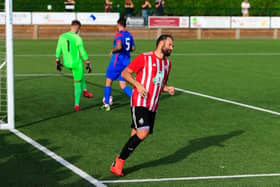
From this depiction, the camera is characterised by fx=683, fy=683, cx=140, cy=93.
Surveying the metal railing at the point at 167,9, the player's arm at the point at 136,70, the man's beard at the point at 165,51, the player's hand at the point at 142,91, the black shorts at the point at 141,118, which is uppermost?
the metal railing at the point at 167,9

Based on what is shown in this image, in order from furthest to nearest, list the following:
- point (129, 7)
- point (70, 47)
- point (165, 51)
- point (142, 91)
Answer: point (129, 7), point (70, 47), point (165, 51), point (142, 91)

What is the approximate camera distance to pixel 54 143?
11.6 m

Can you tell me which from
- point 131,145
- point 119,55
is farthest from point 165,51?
point 119,55

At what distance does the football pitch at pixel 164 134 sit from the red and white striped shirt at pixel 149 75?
103 cm

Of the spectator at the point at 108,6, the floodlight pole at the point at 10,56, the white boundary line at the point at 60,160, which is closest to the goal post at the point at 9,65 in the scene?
the floodlight pole at the point at 10,56

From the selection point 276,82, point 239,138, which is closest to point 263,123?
point 239,138

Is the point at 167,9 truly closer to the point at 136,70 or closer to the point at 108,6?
the point at 108,6

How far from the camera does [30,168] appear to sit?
9727 millimetres

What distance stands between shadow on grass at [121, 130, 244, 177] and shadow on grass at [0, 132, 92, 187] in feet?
3.15

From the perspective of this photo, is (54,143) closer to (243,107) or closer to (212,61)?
(243,107)

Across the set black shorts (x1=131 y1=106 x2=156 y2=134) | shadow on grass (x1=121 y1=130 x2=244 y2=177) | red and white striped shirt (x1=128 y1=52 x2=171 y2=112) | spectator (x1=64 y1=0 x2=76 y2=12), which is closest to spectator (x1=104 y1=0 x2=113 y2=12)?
spectator (x1=64 y1=0 x2=76 y2=12)

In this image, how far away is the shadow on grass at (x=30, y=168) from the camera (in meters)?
8.95

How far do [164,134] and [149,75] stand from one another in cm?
338

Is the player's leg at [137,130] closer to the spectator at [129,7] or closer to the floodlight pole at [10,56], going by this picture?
the floodlight pole at [10,56]
